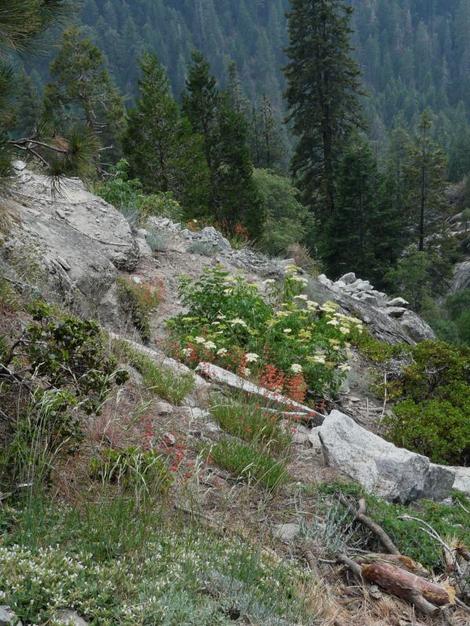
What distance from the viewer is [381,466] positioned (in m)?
4.36

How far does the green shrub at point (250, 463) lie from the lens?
3633 mm

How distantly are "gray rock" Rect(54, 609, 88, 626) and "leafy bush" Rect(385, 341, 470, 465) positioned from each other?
459cm

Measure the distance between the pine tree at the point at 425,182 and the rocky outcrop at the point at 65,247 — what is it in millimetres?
23803

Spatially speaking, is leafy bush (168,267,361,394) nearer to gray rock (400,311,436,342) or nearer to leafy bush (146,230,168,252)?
leafy bush (146,230,168,252)

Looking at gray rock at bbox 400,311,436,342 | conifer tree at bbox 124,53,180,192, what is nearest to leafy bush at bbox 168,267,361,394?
gray rock at bbox 400,311,436,342

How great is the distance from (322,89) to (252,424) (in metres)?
24.1

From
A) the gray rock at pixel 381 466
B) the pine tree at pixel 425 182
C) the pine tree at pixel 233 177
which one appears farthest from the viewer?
the pine tree at pixel 425 182

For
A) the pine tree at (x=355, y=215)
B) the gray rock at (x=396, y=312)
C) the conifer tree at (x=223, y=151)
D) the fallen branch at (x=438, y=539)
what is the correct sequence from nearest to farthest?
the fallen branch at (x=438, y=539)
the gray rock at (x=396, y=312)
the conifer tree at (x=223, y=151)
the pine tree at (x=355, y=215)

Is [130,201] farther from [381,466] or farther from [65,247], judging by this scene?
[381,466]

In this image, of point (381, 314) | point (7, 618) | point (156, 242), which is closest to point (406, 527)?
point (7, 618)

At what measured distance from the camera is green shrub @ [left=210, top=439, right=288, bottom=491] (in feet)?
11.9

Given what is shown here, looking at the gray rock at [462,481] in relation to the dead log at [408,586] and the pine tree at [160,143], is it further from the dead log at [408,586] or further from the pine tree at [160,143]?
the pine tree at [160,143]

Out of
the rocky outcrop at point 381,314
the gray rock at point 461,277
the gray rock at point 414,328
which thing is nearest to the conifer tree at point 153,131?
the rocky outcrop at point 381,314

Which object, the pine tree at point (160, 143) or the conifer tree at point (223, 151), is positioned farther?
the conifer tree at point (223, 151)
